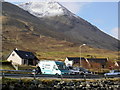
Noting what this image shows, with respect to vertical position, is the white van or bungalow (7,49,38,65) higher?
bungalow (7,49,38,65)

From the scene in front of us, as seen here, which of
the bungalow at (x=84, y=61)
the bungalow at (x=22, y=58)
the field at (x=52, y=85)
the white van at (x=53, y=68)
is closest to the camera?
the field at (x=52, y=85)

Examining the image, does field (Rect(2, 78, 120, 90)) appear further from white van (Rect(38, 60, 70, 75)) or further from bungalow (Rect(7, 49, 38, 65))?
bungalow (Rect(7, 49, 38, 65))

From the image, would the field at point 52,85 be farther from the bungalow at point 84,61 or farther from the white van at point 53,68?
the bungalow at point 84,61

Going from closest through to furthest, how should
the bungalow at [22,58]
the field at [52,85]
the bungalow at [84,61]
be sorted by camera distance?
the field at [52,85] < the bungalow at [22,58] < the bungalow at [84,61]

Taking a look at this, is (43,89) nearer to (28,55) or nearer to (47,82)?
(47,82)

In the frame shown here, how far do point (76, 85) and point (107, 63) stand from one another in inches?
3722

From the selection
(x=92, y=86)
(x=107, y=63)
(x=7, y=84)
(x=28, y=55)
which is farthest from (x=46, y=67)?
(x=107, y=63)

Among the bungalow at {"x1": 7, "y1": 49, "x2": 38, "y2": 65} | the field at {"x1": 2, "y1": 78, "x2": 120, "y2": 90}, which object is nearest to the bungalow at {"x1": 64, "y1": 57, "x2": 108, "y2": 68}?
the bungalow at {"x1": 7, "y1": 49, "x2": 38, "y2": 65}

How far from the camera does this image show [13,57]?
4085 inches

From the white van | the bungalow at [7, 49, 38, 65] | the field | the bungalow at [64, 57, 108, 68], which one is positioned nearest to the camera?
the field

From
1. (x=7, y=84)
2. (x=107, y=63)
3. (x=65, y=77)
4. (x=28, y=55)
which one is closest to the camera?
(x=7, y=84)

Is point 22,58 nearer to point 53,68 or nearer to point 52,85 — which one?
point 53,68

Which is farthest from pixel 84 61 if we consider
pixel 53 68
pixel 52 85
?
Answer: pixel 52 85

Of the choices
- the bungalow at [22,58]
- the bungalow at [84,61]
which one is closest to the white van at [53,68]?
the bungalow at [22,58]
